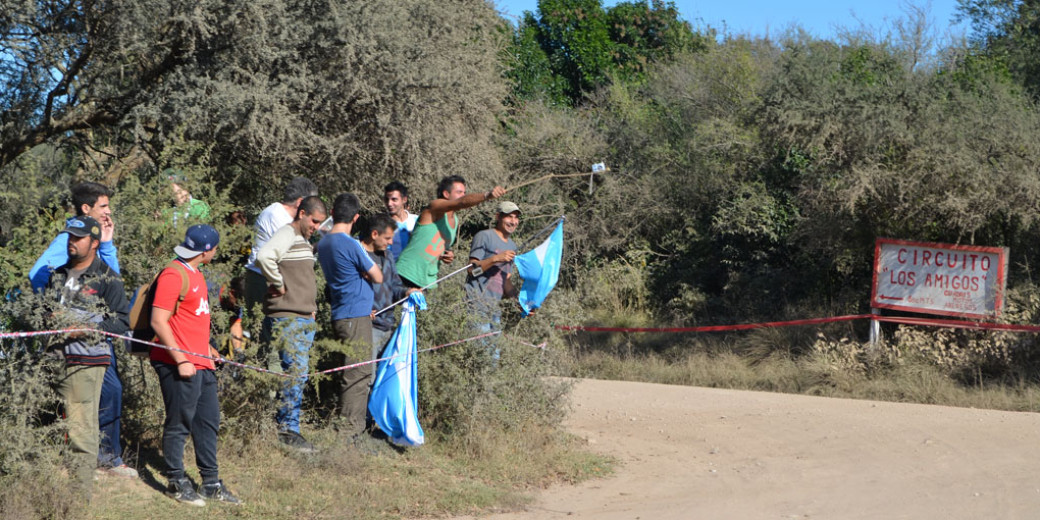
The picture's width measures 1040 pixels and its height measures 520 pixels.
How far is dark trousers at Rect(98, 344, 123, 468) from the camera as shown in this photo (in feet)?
20.9

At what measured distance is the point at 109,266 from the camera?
636 centimetres

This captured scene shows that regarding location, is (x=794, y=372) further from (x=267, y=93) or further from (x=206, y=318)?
(x=206, y=318)

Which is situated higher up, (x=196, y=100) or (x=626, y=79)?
(x=626, y=79)

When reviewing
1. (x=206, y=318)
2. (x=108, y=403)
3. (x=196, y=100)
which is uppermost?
(x=196, y=100)

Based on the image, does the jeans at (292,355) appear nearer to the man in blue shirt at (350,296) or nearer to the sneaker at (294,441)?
the sneaker at (294,441)

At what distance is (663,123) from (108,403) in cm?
1460

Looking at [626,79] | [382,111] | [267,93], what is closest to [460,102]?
[382,111]

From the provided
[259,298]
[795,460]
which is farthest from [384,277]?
[795,460]

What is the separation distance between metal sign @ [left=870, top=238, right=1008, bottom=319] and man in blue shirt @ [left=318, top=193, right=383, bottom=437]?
23.7 ft

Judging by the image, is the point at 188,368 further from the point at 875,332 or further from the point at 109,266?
the point at 875,332

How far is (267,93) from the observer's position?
10906 millimetres

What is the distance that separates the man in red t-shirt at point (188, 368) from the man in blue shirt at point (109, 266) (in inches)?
16.5

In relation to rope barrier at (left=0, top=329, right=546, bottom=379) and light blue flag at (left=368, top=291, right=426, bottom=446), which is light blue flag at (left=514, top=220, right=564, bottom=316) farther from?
light blue flag at (left=368, top=291, right=426, bottom=446)

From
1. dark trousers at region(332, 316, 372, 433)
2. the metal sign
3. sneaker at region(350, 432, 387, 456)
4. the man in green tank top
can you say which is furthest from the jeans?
the metal sign
